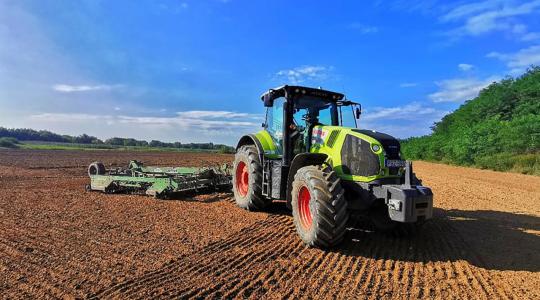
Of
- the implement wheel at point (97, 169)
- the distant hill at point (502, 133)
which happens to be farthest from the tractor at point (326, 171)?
the distant hill at point (502, 133)

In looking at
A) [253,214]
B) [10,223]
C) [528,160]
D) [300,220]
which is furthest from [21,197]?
[528,160]

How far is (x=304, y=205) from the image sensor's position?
6.50 meters

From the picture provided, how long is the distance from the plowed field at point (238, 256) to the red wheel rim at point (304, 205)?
420 millimetres

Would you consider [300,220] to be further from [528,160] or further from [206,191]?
[528,160]

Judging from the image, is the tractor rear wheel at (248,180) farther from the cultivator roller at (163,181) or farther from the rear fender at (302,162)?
the rear fender at (302,162)

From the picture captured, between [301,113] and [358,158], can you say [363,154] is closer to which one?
[358,158]

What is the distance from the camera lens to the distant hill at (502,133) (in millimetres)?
21875

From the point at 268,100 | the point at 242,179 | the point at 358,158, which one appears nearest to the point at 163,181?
the point at 242,179

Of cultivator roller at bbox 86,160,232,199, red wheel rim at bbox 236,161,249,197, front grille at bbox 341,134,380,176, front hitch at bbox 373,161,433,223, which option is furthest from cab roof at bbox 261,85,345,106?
cultivator roller at bbox 86,160,232,199

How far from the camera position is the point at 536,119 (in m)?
22.8

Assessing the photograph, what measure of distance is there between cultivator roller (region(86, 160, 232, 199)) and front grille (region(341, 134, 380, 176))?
5.08 meters

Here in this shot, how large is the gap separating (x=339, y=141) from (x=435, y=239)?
7.83ft

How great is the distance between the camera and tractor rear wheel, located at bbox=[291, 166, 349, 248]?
5621mm

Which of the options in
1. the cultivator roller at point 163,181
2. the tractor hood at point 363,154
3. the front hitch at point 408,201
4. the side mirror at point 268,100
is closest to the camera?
the front hitch at point 408,201
